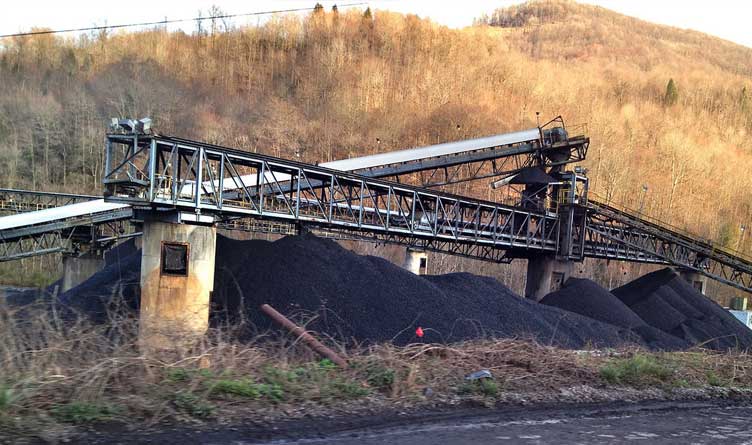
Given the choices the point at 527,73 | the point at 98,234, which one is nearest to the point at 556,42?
the point at 527,73

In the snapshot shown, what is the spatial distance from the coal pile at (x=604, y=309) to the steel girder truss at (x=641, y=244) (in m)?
7.62

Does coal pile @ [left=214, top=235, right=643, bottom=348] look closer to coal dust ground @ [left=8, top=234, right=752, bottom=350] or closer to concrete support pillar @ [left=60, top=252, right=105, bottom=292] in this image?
coal dust ground @ [left=8, top=234, right=752, bottom=350]

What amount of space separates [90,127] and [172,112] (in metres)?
10.7

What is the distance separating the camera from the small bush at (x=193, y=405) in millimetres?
5707

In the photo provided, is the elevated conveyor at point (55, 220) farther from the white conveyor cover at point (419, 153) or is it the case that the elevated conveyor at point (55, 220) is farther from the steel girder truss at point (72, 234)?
the white conveyor cover at point (419, 153)

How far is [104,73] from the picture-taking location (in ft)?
271

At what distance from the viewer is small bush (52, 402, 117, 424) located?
17.3ft

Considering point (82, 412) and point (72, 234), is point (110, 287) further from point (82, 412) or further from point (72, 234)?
point (82, 412)

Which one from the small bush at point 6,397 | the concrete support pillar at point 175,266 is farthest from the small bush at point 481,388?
the concrete support pillar at point 175,266

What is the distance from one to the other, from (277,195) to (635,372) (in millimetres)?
18322

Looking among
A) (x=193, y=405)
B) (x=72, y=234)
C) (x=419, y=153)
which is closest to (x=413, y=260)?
(x=419, y=153)

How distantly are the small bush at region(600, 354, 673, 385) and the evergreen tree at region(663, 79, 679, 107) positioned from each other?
108722mm

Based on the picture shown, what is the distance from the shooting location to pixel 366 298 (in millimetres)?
17438

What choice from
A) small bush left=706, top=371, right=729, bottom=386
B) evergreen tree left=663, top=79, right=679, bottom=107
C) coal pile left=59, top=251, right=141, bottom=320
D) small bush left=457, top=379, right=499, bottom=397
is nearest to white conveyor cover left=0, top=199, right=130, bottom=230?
coal pile left=59, top=251, right=141, bottom=320
